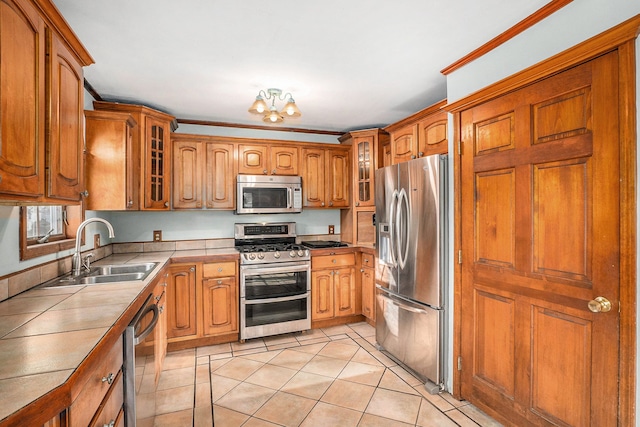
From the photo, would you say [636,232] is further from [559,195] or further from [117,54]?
[117,54]

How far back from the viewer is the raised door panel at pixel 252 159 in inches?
143

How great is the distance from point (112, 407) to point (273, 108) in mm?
2418

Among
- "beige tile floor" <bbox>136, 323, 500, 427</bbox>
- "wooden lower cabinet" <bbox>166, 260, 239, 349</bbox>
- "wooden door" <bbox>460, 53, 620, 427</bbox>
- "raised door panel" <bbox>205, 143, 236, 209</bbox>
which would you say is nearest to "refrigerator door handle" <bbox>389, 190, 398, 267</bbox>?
"wooden door" <bbox>460, 53, 620, 427</bbox>

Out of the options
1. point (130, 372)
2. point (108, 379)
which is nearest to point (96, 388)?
point (108, 379)

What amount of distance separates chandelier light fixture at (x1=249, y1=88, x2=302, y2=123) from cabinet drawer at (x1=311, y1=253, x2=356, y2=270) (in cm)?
160

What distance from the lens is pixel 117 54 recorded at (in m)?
2.17

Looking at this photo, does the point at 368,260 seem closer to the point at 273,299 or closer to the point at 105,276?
the point at 273,299

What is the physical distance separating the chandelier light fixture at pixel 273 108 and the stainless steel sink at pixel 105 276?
1.49 m

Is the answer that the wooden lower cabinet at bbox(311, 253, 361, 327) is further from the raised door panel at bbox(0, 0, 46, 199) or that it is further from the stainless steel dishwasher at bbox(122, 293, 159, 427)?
the raised door panel at bbox(0, 0, 46, 199)

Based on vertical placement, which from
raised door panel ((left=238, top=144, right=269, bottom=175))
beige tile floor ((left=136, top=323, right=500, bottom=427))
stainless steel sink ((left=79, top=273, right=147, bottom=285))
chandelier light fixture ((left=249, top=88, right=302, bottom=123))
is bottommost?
beige tile floor ((left=136, top=323, right=500, bottom=427))

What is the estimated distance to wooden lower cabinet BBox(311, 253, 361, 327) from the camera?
3.59 meters

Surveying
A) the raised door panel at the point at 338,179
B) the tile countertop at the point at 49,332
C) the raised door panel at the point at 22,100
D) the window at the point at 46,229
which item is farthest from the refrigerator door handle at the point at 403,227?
the window at the point at 46,229

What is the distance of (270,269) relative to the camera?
11.0ft

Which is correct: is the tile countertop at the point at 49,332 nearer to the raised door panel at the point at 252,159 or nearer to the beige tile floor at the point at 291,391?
the beige tile floor at the point at 291,391
